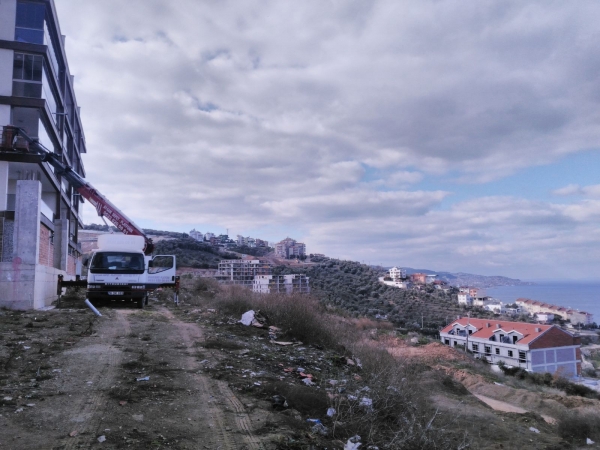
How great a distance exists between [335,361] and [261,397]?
150 inches

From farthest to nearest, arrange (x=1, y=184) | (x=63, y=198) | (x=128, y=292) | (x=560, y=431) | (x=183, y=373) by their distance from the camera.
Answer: (x=63, y=198) → (x=1, y=184) → (x=128, y=292) → (x=560, y=431) → (x=183, y=373)

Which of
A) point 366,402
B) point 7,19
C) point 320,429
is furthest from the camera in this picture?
point 7,19

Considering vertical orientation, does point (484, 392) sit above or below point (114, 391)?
below

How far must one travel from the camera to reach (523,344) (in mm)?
42344

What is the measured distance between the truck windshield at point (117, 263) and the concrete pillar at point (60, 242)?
653cm

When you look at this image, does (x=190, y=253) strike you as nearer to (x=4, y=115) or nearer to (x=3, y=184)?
(x=4, y=115)

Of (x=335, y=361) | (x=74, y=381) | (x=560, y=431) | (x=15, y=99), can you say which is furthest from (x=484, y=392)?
(x=15, y=99)

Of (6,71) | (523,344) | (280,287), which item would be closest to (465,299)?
(523,344)

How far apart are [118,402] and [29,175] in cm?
2013

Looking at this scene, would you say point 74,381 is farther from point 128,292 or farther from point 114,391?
point 128,292

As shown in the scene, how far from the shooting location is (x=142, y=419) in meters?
4.98

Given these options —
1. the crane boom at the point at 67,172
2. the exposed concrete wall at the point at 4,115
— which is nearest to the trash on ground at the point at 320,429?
the crane boom at the point at 67,172

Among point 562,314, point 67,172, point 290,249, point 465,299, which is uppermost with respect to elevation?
point 67,172

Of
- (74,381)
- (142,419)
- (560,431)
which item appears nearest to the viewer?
(142,419)
